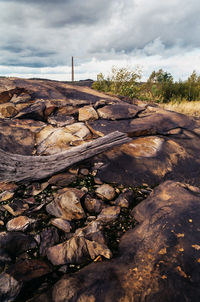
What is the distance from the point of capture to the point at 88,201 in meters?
2.73

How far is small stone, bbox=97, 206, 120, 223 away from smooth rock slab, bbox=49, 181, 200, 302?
335mm

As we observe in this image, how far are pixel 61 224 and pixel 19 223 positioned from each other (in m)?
0.56

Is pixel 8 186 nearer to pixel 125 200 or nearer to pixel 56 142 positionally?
pixel 56 142

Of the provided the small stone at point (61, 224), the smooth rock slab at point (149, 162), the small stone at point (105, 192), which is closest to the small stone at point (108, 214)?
the small stone at point (105, 192)

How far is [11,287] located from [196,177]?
3.73 meters

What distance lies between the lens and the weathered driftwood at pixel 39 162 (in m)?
2.98

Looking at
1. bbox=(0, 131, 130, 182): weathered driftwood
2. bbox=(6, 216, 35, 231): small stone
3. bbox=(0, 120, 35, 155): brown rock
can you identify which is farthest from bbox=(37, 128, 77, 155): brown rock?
bbox=(6, 216, 35, 231): small stone

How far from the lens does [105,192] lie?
9.65 feet

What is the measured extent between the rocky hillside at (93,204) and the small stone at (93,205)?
0.01 meters

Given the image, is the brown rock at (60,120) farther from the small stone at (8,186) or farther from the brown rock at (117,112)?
the small stone at (8,186)

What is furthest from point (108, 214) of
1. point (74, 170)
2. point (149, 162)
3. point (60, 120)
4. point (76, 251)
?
point (60, 120)

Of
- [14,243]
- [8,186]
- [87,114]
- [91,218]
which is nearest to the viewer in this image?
[14,243]

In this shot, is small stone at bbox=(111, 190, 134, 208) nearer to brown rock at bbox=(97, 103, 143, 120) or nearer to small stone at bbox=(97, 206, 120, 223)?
small stone at bbox=(97, 206, 120, 223)

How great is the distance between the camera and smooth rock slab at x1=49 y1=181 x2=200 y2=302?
1.43 m
